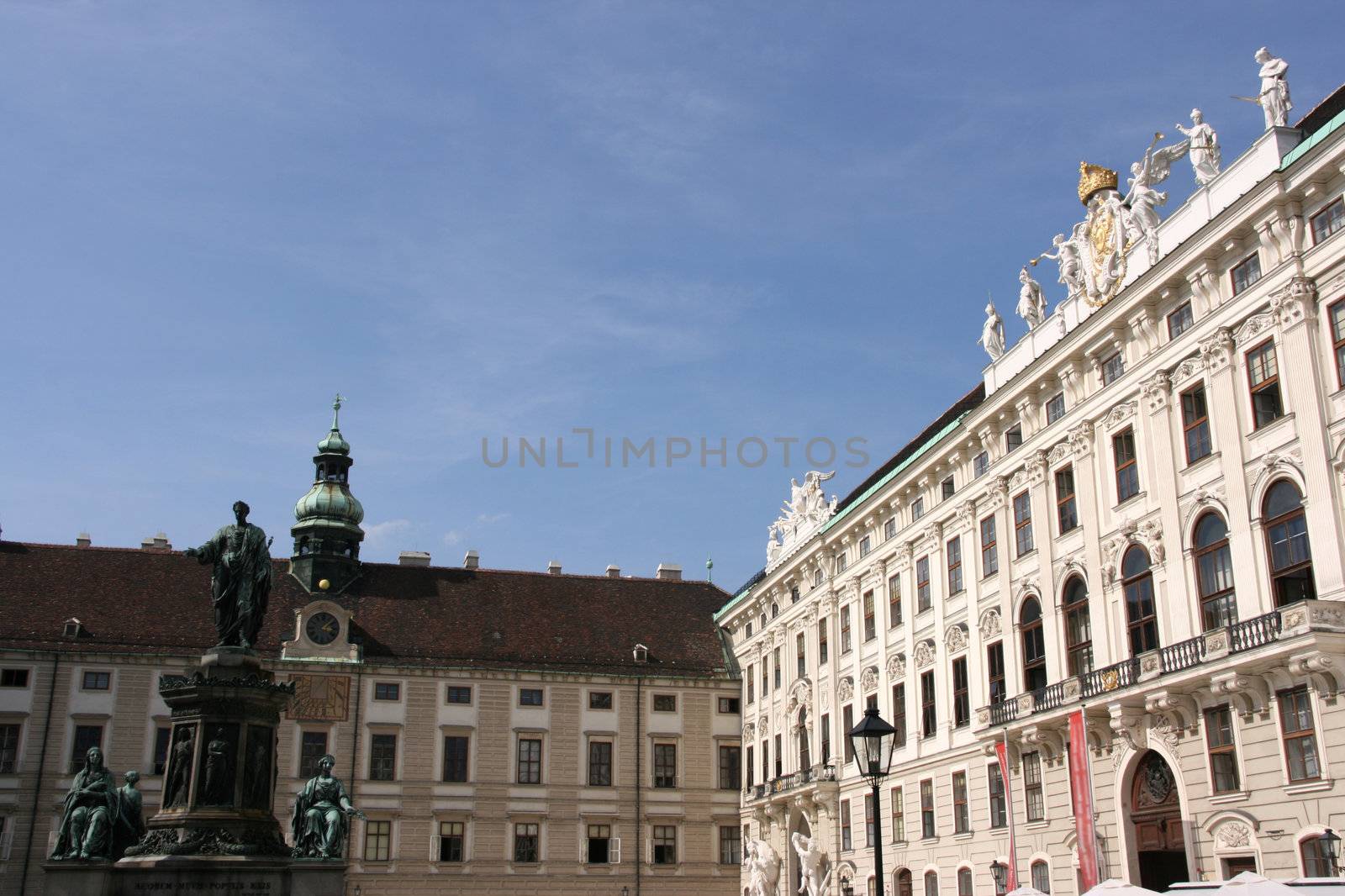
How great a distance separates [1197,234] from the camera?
28.4 metres

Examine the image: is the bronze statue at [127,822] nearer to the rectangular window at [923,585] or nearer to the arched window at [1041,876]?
the arched window at [1041,876]

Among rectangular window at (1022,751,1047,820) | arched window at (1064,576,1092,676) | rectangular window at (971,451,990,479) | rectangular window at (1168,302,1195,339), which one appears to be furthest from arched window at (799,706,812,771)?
rectangular window at (1168,302,1195,339)

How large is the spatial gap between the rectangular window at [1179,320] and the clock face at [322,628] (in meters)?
39.5

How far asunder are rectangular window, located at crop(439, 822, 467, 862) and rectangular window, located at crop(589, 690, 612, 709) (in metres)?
7.79

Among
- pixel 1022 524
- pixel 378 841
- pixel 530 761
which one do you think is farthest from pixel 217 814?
pixel 530 761

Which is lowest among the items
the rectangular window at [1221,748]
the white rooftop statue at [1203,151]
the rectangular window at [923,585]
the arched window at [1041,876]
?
the arched window at [1041,876]

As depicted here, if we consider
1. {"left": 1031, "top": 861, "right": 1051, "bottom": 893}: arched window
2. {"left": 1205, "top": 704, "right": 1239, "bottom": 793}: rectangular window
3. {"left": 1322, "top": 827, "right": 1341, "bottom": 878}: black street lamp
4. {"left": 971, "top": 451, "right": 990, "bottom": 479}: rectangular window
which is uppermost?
{"left": 971, "top": 451, "right": 990, "bottom": 479}: rectangular window

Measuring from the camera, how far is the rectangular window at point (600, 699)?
2367 inches

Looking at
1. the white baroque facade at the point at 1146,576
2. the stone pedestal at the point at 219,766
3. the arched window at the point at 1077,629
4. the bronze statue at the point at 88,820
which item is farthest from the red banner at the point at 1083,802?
the bronze statue at the point at 88,820

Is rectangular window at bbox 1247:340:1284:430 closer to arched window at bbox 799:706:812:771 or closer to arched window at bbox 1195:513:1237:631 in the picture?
arched window at bbox 1195:513:1237:631

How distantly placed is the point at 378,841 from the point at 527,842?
627 centimetres

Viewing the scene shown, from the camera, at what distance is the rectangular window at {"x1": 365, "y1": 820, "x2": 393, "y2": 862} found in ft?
181

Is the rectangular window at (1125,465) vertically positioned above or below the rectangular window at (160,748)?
above

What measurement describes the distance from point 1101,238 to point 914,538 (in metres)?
12.9
